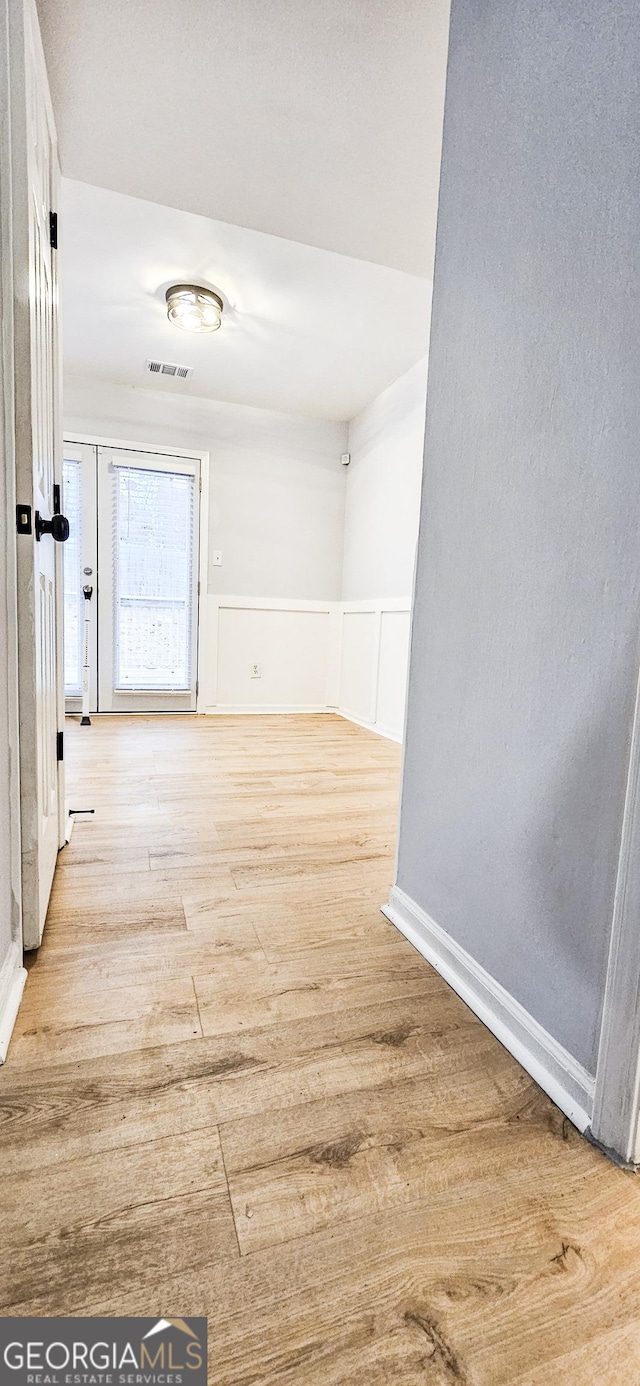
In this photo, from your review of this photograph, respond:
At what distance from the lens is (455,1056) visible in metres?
0.95

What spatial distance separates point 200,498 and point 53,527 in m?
3.18

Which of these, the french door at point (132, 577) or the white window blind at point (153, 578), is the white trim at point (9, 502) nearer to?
the french door at point (132, 577)

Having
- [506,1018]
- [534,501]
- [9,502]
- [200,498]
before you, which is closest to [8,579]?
[9,502]

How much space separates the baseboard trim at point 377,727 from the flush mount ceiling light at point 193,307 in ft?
8.30

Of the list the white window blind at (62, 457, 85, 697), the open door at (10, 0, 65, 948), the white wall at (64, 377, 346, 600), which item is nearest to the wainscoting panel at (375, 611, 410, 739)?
the white wall at (64, 377, 346, 600)

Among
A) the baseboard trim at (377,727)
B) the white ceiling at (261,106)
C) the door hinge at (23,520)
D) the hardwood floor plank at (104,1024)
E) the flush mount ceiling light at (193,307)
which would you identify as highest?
the flush mount ceiling light at (193,307)

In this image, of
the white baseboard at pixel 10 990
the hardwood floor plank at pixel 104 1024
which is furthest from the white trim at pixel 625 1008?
the white baseboard at pixel 10 990

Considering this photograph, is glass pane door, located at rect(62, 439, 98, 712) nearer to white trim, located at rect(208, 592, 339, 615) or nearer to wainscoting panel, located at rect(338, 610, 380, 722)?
white trim, located at rect(208, 592, 339, 615)

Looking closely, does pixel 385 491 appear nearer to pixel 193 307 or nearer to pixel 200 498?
pixel 200 498

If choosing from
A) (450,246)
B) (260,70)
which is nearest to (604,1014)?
(450,246)

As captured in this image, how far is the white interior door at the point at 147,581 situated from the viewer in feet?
13.5

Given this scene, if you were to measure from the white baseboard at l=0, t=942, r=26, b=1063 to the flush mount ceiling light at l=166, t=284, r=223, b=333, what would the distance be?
2928 mm

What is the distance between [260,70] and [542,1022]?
7.56 feet

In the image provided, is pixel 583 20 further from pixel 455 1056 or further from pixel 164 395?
pixel 164 395
